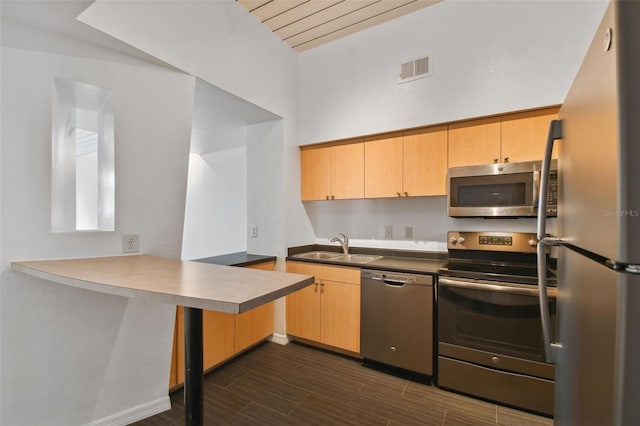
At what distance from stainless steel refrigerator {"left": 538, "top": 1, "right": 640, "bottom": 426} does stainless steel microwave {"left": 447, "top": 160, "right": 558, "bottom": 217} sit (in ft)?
4.56

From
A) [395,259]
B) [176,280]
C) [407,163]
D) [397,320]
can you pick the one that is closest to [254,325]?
[397,320]

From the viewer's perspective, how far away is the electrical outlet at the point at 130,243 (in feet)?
5.63

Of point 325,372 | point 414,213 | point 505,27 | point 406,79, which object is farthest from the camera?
point 414,213

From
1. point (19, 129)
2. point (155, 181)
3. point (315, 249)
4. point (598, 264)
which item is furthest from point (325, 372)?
point (19, 129)

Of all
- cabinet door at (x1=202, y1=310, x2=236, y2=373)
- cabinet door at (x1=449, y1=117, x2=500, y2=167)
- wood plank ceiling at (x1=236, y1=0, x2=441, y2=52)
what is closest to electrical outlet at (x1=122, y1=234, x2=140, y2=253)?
cabinet door at (x1=202, y1=310, x2=236, y2=373)

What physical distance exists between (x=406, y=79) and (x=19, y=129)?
2.69m

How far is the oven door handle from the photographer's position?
185cm

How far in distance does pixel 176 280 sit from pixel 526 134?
2526 mm

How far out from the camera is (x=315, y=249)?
3381 mm

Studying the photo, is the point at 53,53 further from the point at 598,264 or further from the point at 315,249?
the point at 315,249

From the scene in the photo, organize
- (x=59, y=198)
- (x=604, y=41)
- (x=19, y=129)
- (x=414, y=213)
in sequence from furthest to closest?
(x=414, y=213) < (x=59, y=198) < (x=19, y=129) < (x=604, y=41)

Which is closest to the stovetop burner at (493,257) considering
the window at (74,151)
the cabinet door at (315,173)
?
the cabinet door at (315,173)

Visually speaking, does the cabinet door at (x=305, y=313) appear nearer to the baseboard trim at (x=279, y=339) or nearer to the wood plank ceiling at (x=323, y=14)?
the baseboard trim at (x=279, y=339)

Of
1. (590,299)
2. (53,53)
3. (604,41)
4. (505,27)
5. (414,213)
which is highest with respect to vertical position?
(505,27)
